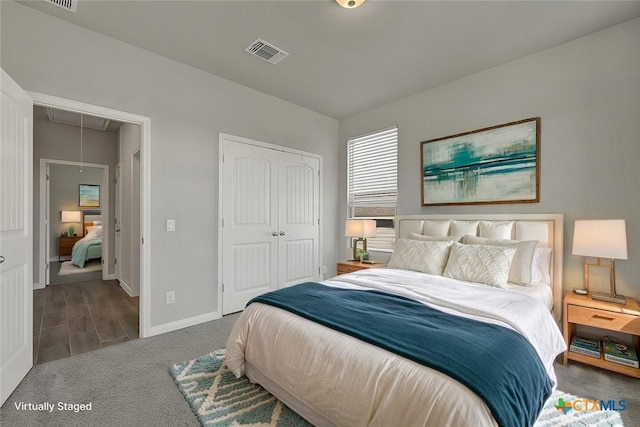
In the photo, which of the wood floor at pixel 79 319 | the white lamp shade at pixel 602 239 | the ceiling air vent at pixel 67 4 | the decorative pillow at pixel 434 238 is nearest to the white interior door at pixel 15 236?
the wood floor at pixel 79 319

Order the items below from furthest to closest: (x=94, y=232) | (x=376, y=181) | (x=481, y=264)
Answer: (x=94, y=232)
(x=376, y=181)
(x=481, y=264)

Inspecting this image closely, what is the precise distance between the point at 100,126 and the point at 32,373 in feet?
14.0

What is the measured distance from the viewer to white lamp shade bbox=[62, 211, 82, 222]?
7.24 metres

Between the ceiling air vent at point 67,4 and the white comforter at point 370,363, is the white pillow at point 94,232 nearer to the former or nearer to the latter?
the ceiling air vent at point 67,4

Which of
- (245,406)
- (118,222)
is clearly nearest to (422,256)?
(245,406)

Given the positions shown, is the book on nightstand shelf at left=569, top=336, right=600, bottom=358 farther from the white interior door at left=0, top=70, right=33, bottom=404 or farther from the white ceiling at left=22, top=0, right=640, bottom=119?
the white interior door at left=0, top=70, right=33, bottom=404

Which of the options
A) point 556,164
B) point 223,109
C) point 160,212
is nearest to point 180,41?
point 223,109

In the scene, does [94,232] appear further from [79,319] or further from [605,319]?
[605,319]

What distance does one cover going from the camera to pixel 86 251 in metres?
6.23

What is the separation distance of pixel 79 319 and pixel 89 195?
5.61 metres

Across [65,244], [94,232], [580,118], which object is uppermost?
[580,118]

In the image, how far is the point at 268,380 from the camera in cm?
185

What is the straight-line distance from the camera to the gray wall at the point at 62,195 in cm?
707

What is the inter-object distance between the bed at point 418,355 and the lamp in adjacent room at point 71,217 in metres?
7.77
